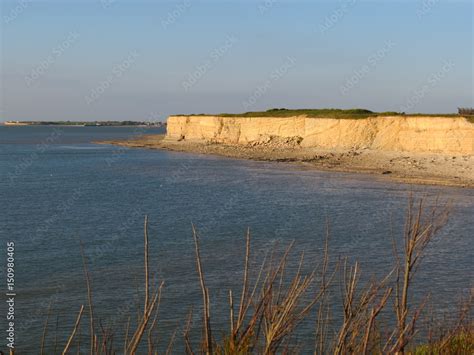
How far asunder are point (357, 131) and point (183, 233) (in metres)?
33.5

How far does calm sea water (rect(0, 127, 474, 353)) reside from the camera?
12242mm

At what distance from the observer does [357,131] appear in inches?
1997

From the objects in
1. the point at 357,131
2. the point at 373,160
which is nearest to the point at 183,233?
the point at 373,160

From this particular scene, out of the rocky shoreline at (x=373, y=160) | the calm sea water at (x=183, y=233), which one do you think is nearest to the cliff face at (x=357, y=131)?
the rocky shoreline at (x=373, y=160)

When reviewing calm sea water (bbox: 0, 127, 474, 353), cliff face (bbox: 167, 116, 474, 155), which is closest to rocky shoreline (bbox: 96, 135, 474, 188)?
cliff face (bbox: 167, 116, 474, 155)

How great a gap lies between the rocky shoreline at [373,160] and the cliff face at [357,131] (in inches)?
32.5

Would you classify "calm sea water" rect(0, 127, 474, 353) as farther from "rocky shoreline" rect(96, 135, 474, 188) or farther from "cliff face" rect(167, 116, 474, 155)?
"cliff face" rect(167, 116, 474, 155)

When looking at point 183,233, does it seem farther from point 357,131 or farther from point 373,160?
point 357,131

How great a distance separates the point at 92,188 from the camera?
35.1 meters

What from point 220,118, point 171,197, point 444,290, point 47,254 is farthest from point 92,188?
point 220,118

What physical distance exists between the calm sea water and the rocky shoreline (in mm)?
2317

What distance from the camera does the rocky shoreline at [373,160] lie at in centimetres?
3528

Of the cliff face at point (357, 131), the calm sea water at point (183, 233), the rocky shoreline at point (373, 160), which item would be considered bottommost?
the calm sea water at point (183, 233)

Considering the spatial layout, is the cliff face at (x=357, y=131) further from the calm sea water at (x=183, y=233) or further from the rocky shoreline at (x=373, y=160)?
the calm sea water at (x=183, y=233)
